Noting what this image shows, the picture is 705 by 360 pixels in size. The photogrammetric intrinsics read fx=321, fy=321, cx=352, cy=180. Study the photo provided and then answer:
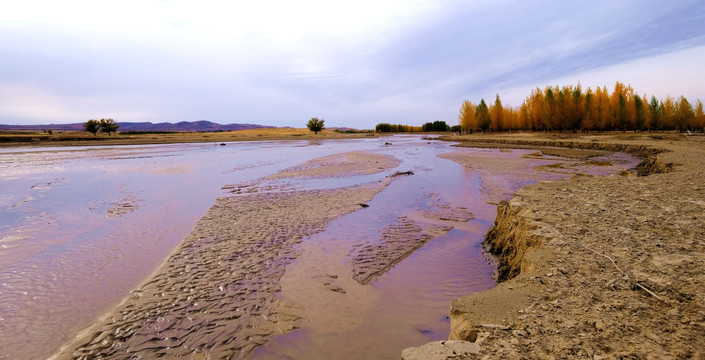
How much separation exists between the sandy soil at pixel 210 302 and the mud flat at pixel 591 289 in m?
2.16

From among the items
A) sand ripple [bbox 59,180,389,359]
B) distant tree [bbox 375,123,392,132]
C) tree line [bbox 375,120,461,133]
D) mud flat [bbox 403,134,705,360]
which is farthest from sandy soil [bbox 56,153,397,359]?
distant tree [bbox 375,123,392,132]

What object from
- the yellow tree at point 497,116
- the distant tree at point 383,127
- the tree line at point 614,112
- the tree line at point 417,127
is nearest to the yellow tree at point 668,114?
the tree line at point 614,112

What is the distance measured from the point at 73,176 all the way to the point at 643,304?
22.1m

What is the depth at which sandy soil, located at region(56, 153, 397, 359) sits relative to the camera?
349cm

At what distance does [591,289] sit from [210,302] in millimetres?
4547

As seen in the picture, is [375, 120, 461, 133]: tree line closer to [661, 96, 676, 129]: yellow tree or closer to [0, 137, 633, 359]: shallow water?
[661, 96, 676, 129]: yellow tree

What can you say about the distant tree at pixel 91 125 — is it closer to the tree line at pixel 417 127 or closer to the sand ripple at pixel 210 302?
the sand ripple at pixel 210 302

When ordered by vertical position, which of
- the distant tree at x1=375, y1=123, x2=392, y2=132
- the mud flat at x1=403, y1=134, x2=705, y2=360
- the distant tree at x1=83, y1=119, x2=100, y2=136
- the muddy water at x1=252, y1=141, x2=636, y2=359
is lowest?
the muddy water at x1=252, y1=141, x2=636, y2=359

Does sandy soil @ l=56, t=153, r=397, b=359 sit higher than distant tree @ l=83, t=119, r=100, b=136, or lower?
lower

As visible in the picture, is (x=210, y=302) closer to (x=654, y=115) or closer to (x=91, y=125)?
(x=91, y=125)

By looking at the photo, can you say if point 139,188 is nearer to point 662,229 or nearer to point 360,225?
point 360,225

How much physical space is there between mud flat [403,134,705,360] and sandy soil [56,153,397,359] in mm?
2157

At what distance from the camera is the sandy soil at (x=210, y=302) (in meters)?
3.49

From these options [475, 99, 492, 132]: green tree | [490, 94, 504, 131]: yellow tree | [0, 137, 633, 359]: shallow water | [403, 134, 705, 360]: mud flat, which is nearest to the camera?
[403, 134, 705, 360]: mud flat
